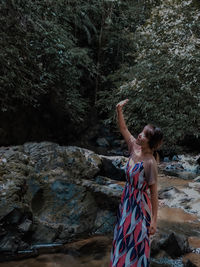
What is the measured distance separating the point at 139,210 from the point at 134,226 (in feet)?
0.42

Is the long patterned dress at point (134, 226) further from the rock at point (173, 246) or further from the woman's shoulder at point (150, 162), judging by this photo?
the rock at point (173, 246)

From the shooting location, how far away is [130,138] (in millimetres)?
2451

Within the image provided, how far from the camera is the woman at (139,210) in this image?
2.04 metres

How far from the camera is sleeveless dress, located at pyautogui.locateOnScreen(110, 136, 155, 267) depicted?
2.05 metres

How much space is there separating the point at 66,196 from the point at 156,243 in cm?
150

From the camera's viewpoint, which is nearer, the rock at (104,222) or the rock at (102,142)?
the rock at (104,222)

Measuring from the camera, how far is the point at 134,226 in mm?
2084

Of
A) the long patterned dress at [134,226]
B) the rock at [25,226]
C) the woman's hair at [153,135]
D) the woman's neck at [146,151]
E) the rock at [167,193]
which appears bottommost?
the rock at [167,193]

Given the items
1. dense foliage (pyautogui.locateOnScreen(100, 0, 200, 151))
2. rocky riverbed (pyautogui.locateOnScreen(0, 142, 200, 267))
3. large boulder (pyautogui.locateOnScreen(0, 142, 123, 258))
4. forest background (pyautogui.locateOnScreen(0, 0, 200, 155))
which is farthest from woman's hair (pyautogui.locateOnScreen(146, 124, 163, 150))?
dense foliage (pyautogui.locateOnScreen(100, 0, 200, 151))

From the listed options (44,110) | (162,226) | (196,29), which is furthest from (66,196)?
(44,110)

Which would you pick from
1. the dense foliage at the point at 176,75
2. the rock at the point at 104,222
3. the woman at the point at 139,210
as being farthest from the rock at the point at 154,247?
the dense foliage at the point at 176,75

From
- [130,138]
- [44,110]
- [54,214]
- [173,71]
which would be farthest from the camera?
[44,110]

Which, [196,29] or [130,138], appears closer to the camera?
[130,138]

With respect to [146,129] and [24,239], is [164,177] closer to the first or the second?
[24,239]
